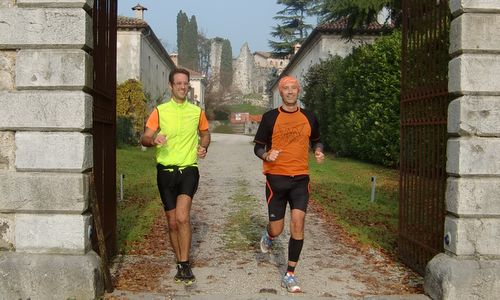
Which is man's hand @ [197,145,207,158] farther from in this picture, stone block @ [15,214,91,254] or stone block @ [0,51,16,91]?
stone block @ [0,51,16,91]

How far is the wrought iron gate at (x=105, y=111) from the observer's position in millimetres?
5316

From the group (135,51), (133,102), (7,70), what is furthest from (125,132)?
(7,70)

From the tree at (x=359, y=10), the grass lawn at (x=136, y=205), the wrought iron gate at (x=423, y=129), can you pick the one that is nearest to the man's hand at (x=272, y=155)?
the wrought iron gate at (x=423, y=129)

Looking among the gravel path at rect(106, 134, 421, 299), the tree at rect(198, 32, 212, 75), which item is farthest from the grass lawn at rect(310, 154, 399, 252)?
the tree at rect(198, 32, 212, 75)

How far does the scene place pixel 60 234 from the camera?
184 inches

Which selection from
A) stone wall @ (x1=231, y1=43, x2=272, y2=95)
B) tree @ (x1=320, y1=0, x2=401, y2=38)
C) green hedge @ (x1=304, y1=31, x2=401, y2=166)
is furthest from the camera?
stone wall @ (x1=231, y1=43, x2=272, y2=95)

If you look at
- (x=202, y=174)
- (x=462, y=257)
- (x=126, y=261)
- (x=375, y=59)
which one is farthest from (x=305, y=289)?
(x=375, y=59)

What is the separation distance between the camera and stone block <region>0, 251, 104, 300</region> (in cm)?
461

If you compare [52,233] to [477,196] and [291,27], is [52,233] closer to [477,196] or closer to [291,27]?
[477,196]

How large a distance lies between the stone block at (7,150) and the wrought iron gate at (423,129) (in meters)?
4.04

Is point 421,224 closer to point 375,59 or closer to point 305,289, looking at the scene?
point 305,289

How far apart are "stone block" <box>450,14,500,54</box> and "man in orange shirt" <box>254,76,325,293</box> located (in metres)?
1.59

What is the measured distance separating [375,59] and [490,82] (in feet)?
45.0

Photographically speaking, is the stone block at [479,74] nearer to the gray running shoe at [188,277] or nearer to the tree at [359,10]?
the gray running shoe at [188,277]
